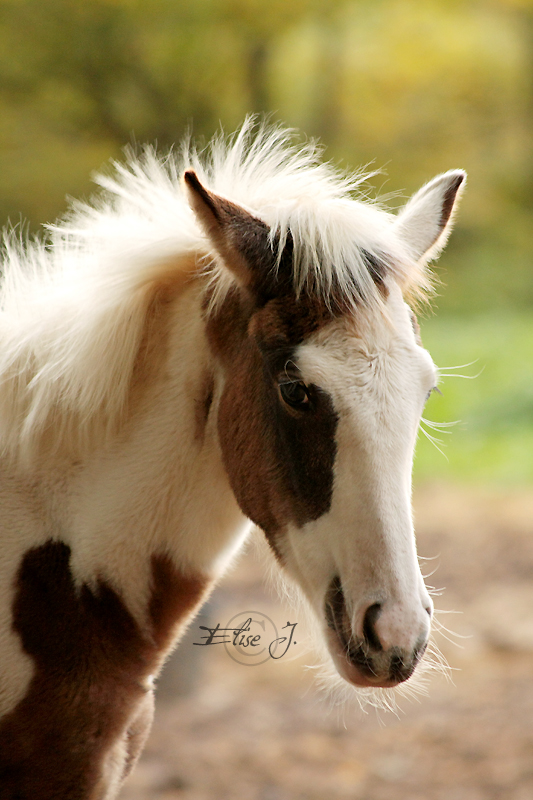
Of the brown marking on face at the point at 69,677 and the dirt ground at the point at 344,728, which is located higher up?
the brown marking on face at the point at 69,677

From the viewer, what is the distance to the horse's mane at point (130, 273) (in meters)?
1.37

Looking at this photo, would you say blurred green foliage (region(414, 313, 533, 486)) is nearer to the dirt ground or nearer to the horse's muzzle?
the dirt ground

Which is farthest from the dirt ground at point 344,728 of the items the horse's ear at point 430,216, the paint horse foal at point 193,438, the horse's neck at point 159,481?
the horse's ear at point 430,216

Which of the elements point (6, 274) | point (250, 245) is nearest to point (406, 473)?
point (250, 245)

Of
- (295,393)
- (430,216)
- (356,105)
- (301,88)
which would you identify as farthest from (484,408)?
(295,393)

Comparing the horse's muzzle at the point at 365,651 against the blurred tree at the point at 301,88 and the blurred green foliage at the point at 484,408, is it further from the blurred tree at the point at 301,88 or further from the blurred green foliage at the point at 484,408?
the blurred green foliage at the point at 484,408

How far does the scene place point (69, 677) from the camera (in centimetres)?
138

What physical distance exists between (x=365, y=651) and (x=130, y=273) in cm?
88

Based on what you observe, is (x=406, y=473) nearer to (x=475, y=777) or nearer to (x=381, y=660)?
(x=381, y=660)

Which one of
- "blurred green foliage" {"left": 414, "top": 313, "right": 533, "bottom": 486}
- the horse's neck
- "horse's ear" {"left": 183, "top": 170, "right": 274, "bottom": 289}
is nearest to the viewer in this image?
"horse's ear" {"left": 183, "top": 170, "right": 274, "bottom": 289}

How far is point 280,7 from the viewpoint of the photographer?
622cm

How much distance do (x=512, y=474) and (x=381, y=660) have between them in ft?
19.9

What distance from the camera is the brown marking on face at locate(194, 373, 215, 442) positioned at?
4.83 feet

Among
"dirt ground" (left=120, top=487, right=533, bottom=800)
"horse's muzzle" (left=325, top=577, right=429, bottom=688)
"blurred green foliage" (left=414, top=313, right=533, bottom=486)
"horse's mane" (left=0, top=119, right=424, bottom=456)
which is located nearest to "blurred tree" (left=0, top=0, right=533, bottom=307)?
"blurred green foliage" (left=414, top=313, right=533, bottom=486)
